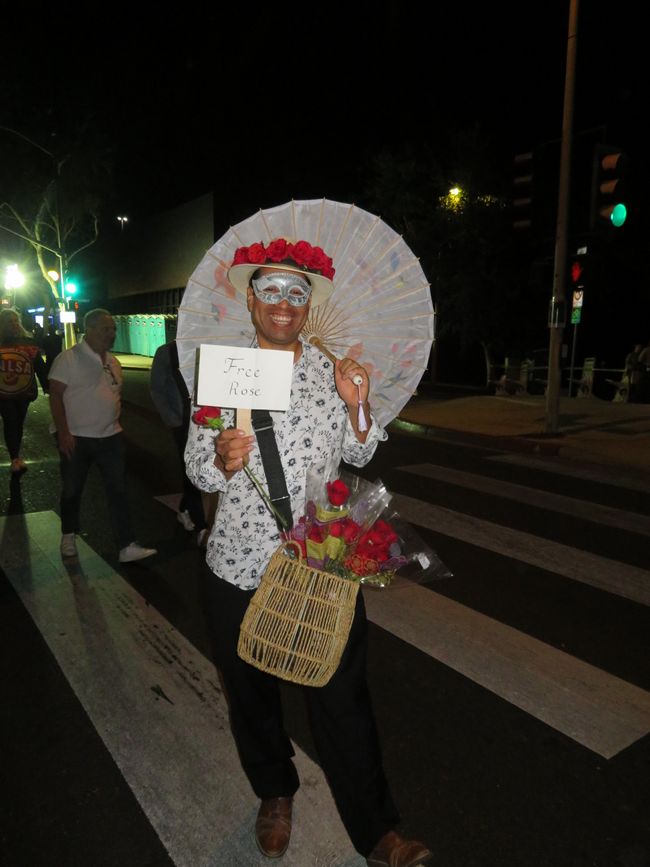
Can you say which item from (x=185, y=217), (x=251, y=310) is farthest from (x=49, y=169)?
(x=251, y=310)

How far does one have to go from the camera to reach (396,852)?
2.20m

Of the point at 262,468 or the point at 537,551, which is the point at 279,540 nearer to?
the point at 262,468

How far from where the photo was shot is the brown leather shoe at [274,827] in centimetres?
233

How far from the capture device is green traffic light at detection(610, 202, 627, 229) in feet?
29.4

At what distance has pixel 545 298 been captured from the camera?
21094 mm

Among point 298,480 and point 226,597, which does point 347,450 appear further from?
point 226,597

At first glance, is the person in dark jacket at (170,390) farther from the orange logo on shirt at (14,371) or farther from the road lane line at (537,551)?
the orange logo on shirt at (14,371)

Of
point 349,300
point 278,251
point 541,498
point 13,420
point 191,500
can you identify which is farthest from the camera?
point 13,420

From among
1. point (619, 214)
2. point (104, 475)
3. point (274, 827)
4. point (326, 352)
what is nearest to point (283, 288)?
point (326, 352)

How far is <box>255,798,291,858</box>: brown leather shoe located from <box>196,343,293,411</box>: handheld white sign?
5.11 ft

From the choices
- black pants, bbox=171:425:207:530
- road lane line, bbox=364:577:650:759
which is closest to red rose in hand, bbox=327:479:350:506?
road lane line, bbox=364:577:650:759

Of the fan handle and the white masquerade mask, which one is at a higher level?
the white masquerade mask

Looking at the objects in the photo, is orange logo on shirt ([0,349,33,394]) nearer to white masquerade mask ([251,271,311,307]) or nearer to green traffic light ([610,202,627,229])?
white masquerade mask ([251,271,311,307])

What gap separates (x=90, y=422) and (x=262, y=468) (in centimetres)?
329
